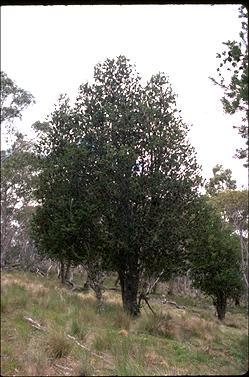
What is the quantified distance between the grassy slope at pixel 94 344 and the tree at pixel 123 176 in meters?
2.18

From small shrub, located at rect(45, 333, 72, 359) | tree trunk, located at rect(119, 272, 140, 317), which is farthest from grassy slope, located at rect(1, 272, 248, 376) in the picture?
tree trunk, located at rect(119, 272, 140, 317)

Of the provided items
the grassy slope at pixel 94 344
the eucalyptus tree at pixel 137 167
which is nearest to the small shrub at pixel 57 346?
the grassy slope at pixel 94 344

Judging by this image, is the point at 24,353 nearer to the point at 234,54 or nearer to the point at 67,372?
the point at 67,372

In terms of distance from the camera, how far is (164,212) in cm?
1119

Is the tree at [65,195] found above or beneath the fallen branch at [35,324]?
above

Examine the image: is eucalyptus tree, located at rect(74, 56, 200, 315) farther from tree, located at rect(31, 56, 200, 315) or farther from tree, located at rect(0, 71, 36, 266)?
tree, located at rect(0, 71, 36, 266)

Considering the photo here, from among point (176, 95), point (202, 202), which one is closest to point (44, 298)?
point (202, 202)

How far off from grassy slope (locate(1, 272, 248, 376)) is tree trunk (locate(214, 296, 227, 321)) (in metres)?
2.37

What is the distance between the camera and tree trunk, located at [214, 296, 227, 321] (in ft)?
39.9

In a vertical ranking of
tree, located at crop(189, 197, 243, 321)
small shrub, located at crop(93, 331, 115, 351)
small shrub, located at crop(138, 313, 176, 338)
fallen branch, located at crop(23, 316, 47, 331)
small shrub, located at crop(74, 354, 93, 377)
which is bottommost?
small shrub, located at crop(138, 313, 176, 338)

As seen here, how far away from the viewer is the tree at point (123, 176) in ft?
35.4

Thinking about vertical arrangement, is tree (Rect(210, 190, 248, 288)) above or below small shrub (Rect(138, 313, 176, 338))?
above

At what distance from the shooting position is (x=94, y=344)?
6.29 m

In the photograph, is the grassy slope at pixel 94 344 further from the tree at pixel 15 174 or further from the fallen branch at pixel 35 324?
the tree at pixel 15 174
